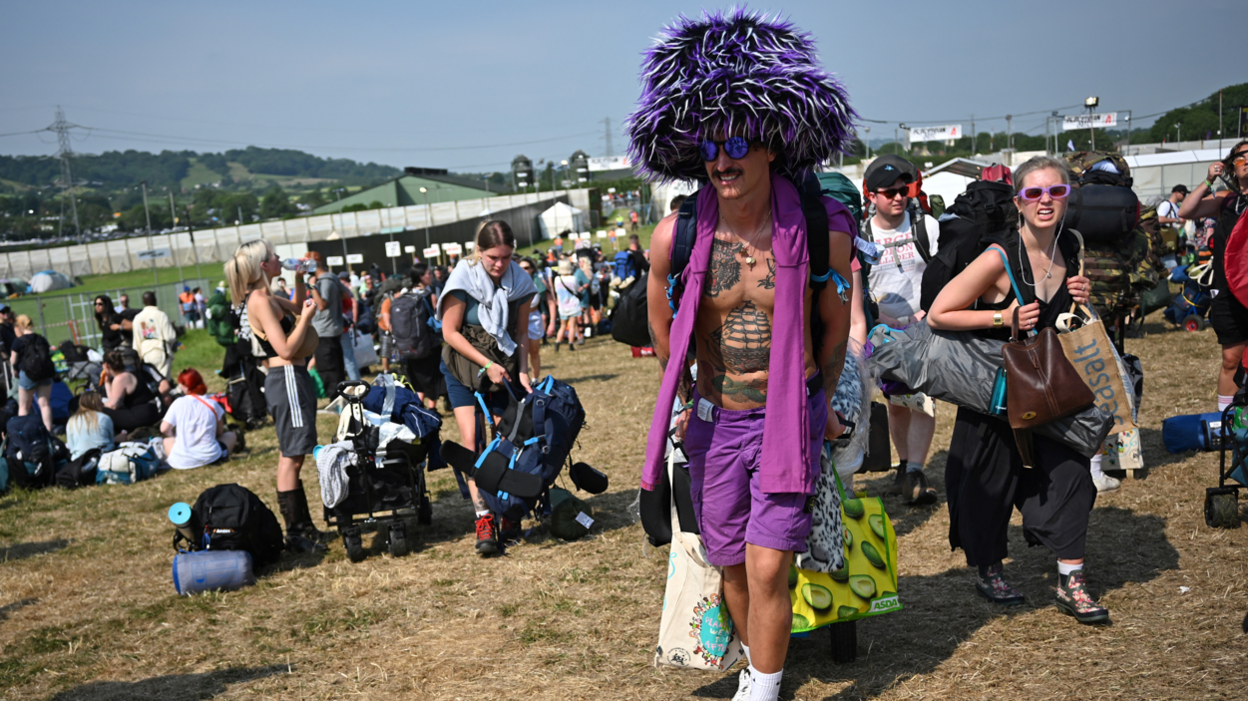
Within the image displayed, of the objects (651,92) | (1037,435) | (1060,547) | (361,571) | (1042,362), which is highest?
(651,92)

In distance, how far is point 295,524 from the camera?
19.9 ft

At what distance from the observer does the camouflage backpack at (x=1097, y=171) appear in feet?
18.8

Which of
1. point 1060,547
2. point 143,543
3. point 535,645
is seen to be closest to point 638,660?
point 535,645

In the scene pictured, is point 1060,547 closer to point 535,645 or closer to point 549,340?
point 535,645

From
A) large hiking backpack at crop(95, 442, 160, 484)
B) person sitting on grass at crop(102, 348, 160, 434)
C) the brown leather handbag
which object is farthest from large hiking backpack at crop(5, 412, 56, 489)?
the brown leather handbag

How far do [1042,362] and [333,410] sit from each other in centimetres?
436

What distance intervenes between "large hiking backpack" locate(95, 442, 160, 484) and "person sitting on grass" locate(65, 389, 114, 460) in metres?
0.25

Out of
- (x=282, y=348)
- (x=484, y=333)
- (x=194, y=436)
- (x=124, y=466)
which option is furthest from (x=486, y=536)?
(x=124, y=466)

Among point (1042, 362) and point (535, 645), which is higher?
point (1042, 362)

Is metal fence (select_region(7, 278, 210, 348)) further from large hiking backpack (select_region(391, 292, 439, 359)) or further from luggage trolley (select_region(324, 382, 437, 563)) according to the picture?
luggage trolley (select_region(324, 382, 437, 563))

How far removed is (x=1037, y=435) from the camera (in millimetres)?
3844

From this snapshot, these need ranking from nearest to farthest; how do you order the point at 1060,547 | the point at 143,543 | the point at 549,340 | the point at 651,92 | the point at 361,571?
the point at 651,92 < the point at 1060,547 < the point at 361,571 < the point at 143,543 < the point at 549,340

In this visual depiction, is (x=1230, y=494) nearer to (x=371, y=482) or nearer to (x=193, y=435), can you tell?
(x=371, y=482)

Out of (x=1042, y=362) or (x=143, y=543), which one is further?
(x=143, y=543)
